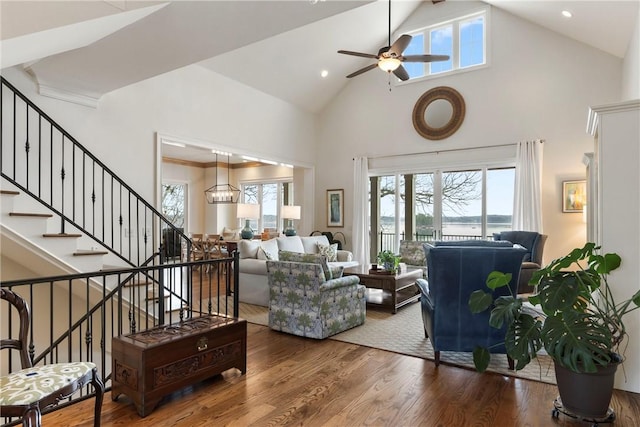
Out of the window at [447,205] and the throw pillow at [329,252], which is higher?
the window at [447,205]

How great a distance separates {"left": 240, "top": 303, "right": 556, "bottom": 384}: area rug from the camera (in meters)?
3.27

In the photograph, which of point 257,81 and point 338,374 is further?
point 257,81

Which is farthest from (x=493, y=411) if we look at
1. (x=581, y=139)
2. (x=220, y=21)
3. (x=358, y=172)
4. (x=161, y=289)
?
(x=358, y=172)

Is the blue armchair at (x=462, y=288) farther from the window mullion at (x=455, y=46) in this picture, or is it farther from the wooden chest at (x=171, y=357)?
the window mullion at (x=455, y=46)

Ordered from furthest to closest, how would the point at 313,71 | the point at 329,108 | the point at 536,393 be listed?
the point at 329,108, the point at 313,71, the point at 536,393

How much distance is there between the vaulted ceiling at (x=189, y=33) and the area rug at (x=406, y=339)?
310 centimetres

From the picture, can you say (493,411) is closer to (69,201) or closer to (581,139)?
(69,201)

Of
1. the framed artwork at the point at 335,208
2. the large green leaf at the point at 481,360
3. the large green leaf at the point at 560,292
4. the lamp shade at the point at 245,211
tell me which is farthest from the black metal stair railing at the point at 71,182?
the framed artwork at the point at 335,208

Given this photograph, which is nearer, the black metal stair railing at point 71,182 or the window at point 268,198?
the black metal stair railing at point 71,182

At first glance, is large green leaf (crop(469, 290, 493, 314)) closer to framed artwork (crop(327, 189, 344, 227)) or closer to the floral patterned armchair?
the floral patterned armchair

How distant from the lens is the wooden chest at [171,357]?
2.51 metres

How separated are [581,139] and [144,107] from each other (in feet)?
22.8

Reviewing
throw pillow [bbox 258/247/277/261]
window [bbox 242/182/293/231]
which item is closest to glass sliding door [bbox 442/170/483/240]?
throw pillow [bbox 258/247/277/261]

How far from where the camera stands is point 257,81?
728cm
